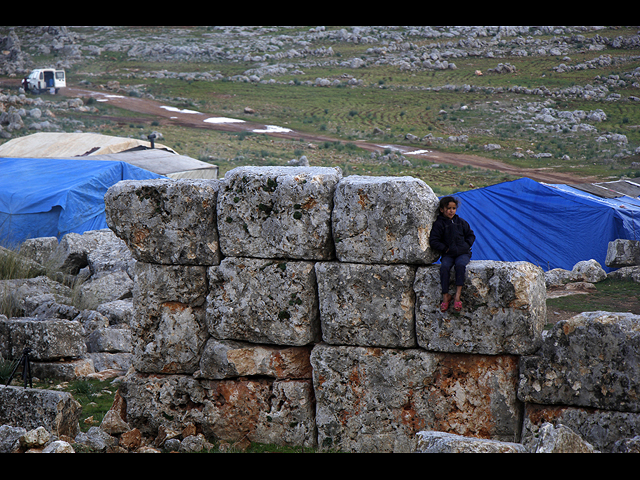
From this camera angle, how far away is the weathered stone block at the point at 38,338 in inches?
363

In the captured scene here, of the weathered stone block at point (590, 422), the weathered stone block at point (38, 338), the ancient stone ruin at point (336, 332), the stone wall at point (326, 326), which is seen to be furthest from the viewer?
the weathered stone block at point (38, 338)

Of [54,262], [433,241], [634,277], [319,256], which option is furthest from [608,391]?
[54,262]

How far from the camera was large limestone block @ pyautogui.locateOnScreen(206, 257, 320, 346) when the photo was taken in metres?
6.97

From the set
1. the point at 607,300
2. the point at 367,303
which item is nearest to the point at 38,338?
the point at 367,303

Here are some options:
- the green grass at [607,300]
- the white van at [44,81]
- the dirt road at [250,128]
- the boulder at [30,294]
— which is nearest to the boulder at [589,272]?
the green grass at [607,300]

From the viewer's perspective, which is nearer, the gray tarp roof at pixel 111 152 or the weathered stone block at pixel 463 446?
the weathered stone block at pixel 463 446

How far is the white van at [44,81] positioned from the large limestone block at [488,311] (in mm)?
53148

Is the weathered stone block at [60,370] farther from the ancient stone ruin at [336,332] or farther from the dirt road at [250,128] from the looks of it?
the dirt road at [250,128]

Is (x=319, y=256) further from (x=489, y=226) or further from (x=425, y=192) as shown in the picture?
(x=489, y=226)

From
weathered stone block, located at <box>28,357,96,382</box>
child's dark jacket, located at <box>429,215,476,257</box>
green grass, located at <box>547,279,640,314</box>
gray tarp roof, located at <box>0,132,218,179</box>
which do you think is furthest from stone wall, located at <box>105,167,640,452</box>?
gray tarp roof, located at <box>0,132,218,179</box>

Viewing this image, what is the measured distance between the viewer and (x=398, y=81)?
50.8 meters

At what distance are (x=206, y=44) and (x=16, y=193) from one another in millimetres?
48410

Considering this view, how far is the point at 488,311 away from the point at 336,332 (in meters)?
1.69

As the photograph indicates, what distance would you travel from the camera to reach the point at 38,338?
926 cm
